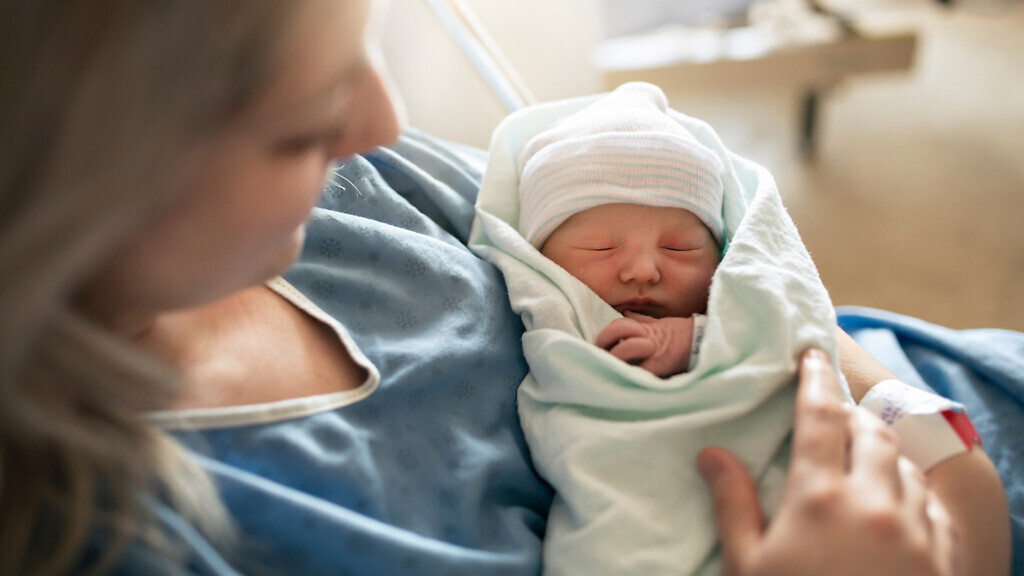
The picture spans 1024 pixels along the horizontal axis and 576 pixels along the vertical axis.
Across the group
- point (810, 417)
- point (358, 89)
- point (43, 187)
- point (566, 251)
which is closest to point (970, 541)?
point (810, 417)

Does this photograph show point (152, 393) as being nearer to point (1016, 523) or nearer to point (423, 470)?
point (423, 470)

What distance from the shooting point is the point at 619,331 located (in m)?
0.80

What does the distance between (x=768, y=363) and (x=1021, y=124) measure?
3.38m

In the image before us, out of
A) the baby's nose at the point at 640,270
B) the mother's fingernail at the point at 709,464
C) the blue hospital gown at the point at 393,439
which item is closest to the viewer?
the blue hospital gown at the point at 393,439

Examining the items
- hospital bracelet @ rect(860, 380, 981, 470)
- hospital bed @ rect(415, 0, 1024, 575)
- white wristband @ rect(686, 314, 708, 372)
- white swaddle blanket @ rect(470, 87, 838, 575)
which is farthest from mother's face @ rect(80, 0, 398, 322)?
hospital bed @ rect(415, 0, 1024, 575)

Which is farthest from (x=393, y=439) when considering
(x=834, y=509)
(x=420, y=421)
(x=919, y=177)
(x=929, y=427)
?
(x=919, y=177)

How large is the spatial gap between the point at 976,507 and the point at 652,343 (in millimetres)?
331

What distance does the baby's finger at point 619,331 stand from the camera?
80 cm

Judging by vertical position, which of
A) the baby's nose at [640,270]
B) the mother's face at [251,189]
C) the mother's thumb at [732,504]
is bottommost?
the mother's thumb at [732,504]

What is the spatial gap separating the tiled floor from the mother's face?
2077 mm

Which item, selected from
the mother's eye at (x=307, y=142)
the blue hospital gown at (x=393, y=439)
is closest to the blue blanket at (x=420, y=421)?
the blue hospital gown at (x=393, y=439)

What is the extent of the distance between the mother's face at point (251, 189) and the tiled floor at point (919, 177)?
208 centimetres

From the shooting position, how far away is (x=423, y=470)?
66 cm

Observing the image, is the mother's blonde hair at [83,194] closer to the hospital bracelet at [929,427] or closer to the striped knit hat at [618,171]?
the striped knit hat at [618,171]
